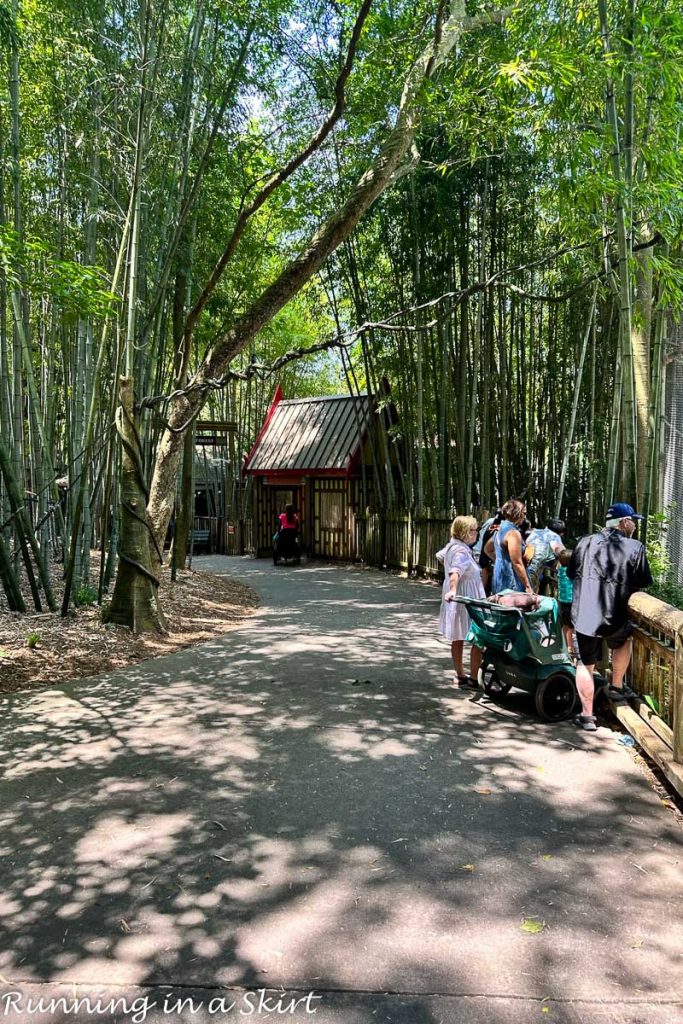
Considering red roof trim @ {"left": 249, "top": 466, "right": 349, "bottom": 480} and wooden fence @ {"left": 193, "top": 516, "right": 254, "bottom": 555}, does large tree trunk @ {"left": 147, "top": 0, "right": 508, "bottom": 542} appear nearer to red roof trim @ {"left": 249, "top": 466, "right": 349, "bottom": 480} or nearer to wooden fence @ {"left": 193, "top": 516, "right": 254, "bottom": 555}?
red roof trim @ {"left": 249, "top": 466, "right": 349, "bottom": 480}

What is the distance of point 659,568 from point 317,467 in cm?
1052

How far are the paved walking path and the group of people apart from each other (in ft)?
1.42

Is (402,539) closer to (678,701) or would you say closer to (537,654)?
(537,654)

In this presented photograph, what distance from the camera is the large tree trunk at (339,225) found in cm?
676

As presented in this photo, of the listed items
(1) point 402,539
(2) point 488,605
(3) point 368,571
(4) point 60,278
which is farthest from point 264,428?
(2) point 488,605

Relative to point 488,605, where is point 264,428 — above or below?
above

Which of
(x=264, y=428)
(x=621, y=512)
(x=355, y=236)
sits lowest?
(x=621, y=512)

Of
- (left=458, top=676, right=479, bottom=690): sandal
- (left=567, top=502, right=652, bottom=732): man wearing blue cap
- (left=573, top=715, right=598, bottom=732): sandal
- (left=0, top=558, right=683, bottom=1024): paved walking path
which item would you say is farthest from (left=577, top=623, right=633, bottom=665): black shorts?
(left=458, top=676, right=479, bottom=690): sandal

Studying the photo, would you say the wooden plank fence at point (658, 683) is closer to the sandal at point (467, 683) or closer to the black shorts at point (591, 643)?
the black shorts at point (591, 643)

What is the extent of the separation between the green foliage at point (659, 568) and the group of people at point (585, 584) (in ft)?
2.27

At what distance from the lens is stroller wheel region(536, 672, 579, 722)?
4.48m

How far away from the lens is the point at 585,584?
14.1ft

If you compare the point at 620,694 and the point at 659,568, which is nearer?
the point at 620,694

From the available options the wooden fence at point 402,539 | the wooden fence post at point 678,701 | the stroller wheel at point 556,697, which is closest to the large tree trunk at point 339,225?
the stroller wheel at point 556,697
